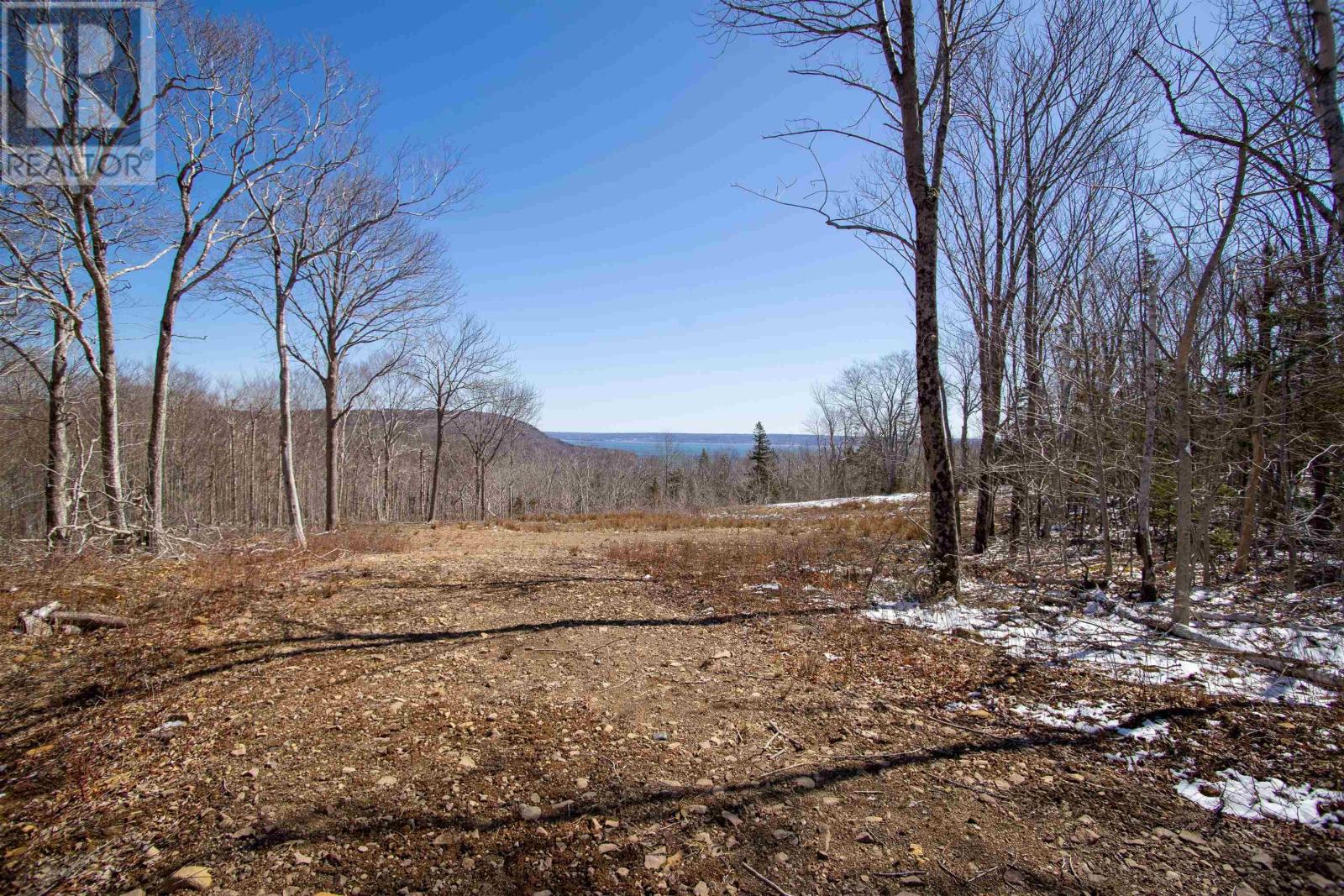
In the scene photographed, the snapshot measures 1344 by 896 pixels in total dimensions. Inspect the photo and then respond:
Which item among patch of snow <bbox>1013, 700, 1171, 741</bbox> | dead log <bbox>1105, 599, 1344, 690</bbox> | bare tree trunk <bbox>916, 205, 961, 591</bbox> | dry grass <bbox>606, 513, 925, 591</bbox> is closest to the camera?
patch of snow <bbox>1013, 700, 1171, 741</bbox>

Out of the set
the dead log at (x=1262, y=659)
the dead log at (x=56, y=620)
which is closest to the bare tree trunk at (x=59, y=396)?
the dead log at (x=56, y=620)

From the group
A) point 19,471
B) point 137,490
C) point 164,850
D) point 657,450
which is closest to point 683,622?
point 164,850

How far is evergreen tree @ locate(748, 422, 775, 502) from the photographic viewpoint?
Result: 1863 inches

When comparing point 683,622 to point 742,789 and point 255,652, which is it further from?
point 255,652

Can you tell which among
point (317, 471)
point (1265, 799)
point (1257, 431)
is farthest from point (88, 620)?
point (317, 471)

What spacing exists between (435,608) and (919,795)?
5.02 meters

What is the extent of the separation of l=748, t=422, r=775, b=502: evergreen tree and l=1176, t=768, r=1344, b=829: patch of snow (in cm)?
4366

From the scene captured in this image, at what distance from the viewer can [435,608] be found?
5980mm

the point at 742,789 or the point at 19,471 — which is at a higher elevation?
the point at 19,471

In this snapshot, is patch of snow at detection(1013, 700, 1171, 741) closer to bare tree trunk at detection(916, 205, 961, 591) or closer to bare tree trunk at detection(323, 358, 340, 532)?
bare tree trunk at detection(916, 205, 961, 591)

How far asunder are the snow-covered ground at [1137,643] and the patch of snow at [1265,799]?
1.27 metres

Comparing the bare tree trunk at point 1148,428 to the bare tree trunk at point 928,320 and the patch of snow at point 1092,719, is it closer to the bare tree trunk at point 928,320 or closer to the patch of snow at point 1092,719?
the bare tree trunk at point 928,320

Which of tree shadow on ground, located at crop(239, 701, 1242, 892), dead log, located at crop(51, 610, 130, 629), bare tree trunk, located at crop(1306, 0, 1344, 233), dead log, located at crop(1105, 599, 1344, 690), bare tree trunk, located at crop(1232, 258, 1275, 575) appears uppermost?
bare tree trunk, located at crop(1306, 0, 1344, 233)

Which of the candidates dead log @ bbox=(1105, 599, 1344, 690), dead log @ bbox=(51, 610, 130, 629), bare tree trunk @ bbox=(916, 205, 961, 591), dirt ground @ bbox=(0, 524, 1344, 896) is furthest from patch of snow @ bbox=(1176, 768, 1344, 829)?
dead log @ bbox=(51, 610, 130, 629)
